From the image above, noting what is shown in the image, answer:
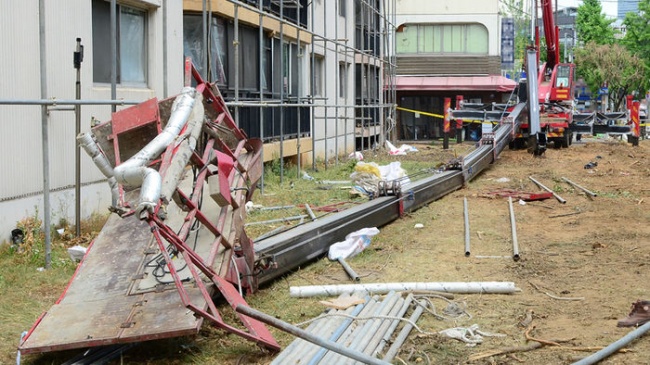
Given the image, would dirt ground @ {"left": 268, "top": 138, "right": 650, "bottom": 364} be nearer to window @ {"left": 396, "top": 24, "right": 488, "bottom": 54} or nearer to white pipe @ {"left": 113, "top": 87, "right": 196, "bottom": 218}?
white pipe @ {"left": 113, "top": 87, "right": 196, "bottom": 218}

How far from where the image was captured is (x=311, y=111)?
71.3ft

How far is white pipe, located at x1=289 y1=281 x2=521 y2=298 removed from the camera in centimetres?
802

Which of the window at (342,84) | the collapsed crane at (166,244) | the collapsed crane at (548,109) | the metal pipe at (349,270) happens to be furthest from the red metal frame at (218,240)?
the window at (342,84)

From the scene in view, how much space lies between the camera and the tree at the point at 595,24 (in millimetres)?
70250

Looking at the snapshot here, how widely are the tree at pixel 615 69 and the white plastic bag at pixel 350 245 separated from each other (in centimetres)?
5203

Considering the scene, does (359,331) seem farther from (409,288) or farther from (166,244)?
(166,244)

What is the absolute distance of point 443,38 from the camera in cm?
4841

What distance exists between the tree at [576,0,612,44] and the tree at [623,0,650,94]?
485 cm

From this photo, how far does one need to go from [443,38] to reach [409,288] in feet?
137

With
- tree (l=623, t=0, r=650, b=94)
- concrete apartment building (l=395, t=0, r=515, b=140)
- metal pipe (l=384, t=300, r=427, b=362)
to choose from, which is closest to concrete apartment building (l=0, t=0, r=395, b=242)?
metal pipe (l=384, t=300, r=427, b=362)

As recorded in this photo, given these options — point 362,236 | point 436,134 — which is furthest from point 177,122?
point 436,134

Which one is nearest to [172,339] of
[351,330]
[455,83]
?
[351,330]

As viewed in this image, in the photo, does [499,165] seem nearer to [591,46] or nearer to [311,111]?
[311,111]

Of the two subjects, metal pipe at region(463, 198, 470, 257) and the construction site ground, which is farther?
metal pipe at region(463, 198, 470, 257)
